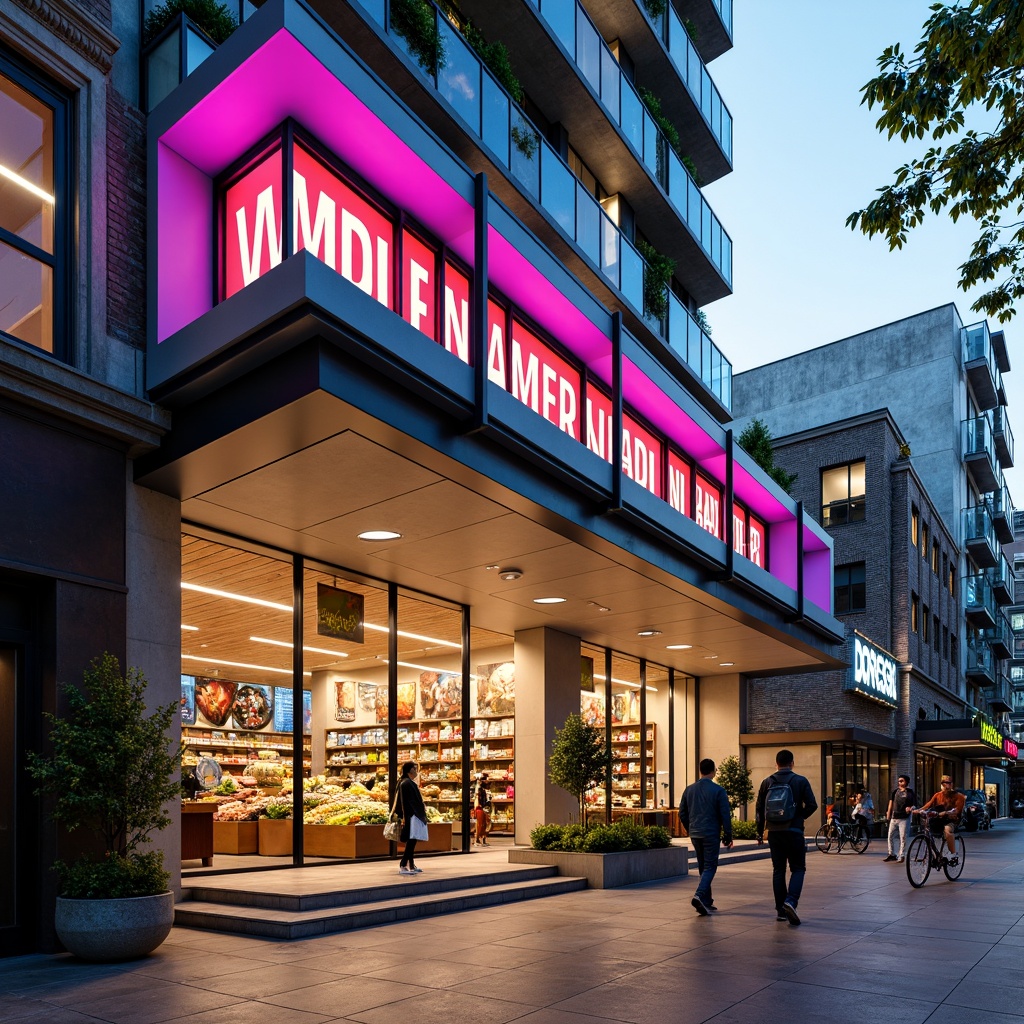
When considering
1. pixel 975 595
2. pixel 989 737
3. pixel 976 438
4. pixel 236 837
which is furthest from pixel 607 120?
pixel 975 595

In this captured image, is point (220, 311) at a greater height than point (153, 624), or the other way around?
point (220, 311)

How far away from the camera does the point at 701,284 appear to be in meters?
27.9

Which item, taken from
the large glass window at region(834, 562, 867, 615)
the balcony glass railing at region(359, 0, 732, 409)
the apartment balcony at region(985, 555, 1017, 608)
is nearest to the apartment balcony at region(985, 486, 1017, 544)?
the apartment balcony at region(985, 555, 1017, 608)

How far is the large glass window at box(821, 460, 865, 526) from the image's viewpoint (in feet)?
128

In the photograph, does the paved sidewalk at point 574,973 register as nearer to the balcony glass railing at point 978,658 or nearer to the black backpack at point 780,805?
the black backpack at point 780,805

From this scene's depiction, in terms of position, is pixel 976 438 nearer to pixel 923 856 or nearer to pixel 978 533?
pixel 978 533

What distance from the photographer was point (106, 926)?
8.91 metres

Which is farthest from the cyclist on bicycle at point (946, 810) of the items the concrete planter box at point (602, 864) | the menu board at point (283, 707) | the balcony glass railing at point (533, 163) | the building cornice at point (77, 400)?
the building cornice at point (77, 400)

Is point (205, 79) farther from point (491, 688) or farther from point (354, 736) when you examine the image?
point (491, 688)

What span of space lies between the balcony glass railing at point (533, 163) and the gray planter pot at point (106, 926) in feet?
37.3

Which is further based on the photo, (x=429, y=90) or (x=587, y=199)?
(x=587, y=199)

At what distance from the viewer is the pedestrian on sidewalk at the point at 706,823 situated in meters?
12.3

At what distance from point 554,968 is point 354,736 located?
30.1 feet

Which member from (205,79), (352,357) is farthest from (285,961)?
(205,79)
